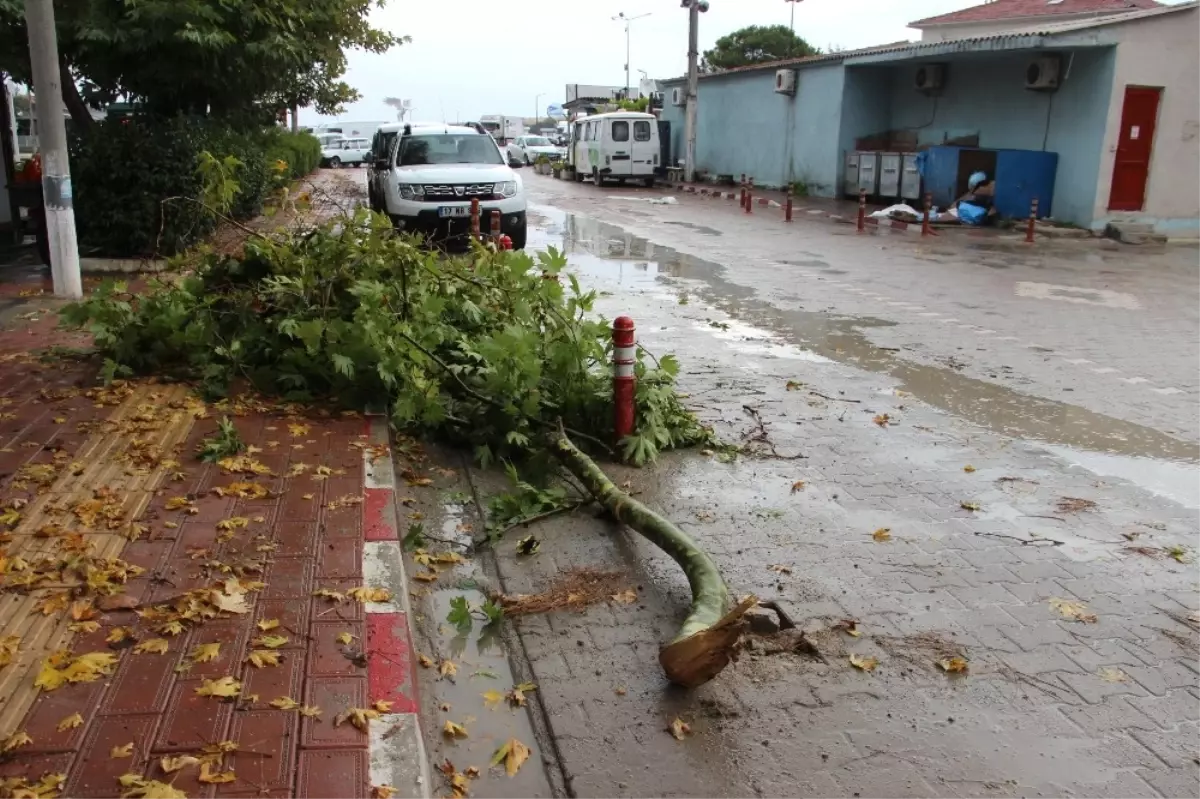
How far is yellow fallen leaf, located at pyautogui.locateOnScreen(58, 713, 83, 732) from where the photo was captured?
3084 mm

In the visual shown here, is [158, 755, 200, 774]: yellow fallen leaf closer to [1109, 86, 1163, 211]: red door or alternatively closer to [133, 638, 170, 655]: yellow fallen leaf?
[133, 638, 170, 655]: yellow fallen leaf

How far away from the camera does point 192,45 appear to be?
1266cm

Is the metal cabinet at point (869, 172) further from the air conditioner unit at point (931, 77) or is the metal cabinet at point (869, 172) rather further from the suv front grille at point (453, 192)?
the suv front grille at point (453, 192)

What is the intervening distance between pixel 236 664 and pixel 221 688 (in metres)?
0.19

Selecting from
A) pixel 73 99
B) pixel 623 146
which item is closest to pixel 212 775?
pixel 73 99

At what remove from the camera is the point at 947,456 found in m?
6.70

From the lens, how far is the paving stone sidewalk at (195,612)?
3.01m

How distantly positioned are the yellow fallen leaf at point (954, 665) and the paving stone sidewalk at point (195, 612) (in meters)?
2.14

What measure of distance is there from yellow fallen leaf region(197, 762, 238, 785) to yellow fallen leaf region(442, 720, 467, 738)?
0.85m

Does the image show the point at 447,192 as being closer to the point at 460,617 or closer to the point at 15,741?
the point at 460,617

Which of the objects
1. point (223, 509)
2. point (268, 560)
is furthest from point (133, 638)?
point (223, 509)

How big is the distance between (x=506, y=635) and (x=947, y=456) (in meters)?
3.68

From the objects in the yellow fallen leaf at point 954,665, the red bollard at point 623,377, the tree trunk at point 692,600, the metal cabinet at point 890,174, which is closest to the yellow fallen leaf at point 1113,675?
the yellow fallen leaf at point 954,665

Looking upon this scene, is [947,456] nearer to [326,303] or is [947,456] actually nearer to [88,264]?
[326,303]
